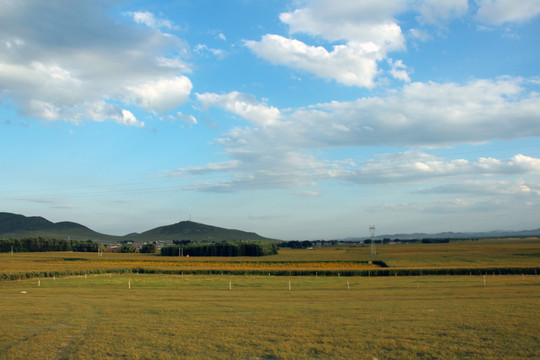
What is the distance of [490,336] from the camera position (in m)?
16.0

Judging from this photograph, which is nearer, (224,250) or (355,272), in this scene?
(355,272)

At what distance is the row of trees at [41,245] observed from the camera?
171 meters

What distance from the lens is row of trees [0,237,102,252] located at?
560ft

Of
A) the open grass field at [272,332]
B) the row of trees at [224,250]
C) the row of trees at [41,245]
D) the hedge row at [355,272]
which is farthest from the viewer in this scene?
the row of trees at [41,245]

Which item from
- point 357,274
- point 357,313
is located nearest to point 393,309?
point 357,313

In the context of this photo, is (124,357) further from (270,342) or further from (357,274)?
(357,274)

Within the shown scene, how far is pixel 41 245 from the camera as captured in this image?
183 meters

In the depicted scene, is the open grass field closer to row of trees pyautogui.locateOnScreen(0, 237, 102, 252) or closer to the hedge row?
the hedge row

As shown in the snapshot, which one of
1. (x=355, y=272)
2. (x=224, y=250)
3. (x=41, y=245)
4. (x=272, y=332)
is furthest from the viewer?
(x=41, y=245)

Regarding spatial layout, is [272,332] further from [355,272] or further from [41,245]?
[41,245]

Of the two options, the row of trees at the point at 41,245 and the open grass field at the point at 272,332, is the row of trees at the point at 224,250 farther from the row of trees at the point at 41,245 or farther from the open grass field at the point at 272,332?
the open grass field at the point at 272,332

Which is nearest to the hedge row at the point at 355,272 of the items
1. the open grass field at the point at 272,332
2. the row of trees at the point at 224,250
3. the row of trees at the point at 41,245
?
the open grass field at the point at 272,332

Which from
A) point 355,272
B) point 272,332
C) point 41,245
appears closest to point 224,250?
point 41,245

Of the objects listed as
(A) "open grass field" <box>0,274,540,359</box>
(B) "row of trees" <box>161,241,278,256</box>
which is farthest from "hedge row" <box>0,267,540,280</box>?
(B) "row of trees" <box>161,241,278,256</box>
